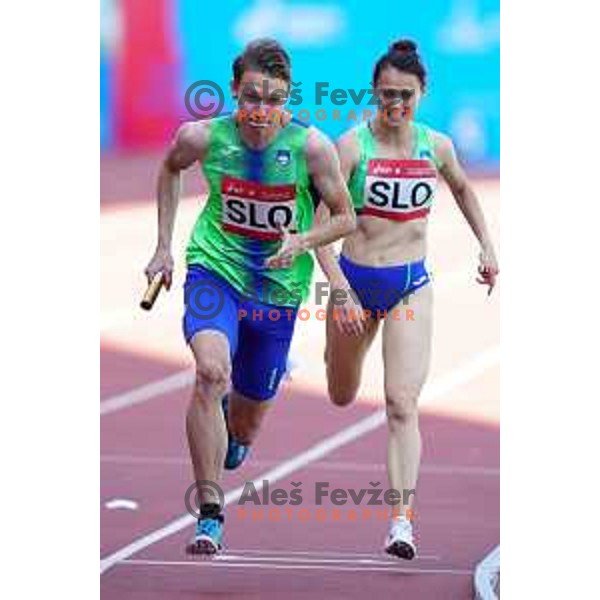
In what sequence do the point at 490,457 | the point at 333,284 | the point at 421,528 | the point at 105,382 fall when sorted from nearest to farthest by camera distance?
1. the point at 333,284
2. the point at 421,528
3. the point at 490,457
4. the point at 105,382

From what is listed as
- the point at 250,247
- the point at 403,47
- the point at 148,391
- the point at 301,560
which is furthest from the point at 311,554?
the point at 148,391

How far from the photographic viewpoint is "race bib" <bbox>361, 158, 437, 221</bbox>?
11.4m

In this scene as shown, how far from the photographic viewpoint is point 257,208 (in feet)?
35.9

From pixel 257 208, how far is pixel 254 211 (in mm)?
24

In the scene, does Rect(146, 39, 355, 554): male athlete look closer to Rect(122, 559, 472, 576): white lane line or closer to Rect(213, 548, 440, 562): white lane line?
Rect(122, 559, 472, 576): white lane line

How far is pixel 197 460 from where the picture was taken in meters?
11.1

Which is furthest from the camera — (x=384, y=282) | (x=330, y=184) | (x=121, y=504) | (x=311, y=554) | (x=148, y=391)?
(x=148, y=391)

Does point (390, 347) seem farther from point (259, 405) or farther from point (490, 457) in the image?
point (490, 457)

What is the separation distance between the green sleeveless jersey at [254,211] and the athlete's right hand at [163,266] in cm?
39

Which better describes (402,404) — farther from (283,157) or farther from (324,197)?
(283,157)
